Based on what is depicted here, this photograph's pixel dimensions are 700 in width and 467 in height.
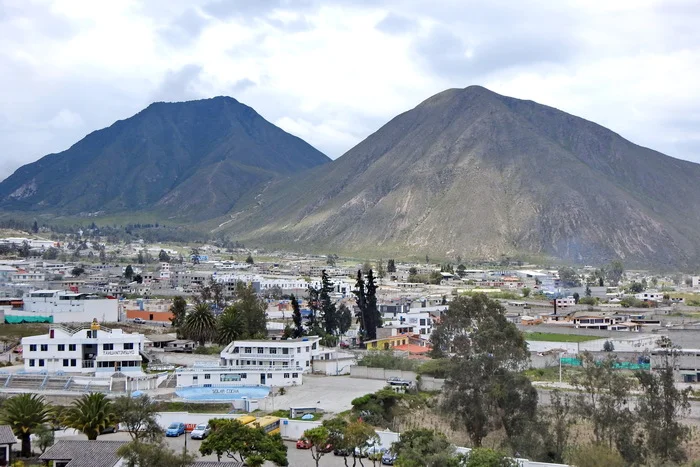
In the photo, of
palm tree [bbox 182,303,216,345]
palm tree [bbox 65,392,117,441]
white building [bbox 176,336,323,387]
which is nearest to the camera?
palm tree [bbox 65,392,117,441]

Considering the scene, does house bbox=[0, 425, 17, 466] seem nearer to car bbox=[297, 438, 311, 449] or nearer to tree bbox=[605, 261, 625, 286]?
car bbox=[297, 438, 311, 449]

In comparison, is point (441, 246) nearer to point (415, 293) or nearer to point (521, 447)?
point (415, 293)

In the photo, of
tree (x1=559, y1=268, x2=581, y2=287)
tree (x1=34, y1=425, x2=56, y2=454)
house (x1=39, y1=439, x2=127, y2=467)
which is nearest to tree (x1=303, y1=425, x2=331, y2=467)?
house (x1=39, y1=439, x2=127, y2=467)

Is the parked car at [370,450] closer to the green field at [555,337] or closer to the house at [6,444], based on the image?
the house at [6,444]

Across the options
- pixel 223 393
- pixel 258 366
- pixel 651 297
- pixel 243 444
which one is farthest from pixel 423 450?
pixel 651 297

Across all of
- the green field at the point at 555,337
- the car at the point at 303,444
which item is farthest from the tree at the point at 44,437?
the green field at the point at 555,337

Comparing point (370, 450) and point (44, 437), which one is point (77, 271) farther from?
point (370, 450)
